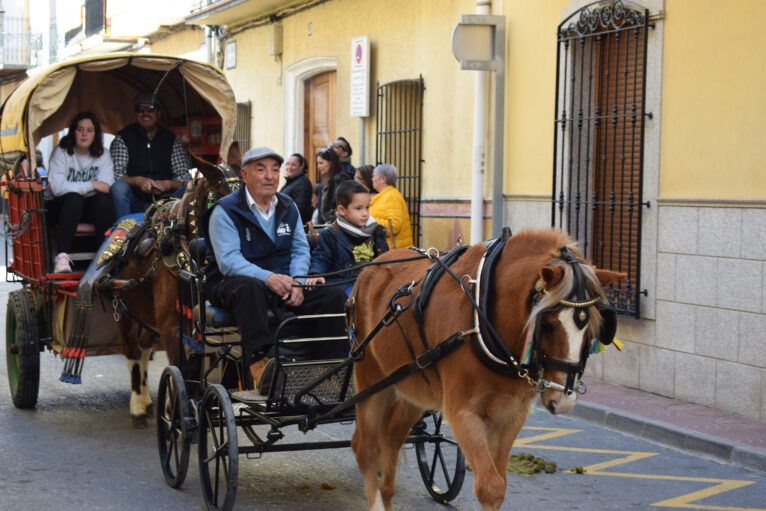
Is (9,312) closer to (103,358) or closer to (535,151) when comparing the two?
(103,358)

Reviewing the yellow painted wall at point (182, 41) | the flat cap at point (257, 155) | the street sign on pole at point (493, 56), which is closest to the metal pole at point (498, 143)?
the street sign on pole at point (493, 56)

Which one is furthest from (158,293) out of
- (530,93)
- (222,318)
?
(530,93)

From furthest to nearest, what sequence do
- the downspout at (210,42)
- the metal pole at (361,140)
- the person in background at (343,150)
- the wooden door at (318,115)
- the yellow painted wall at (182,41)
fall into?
1. the yellow painted wall at (182,41)
2. the downspout at (210,42)
3. the wooden door at (318,115)
4. the metal pole at (361,140)
5. the person in background at (343,150)

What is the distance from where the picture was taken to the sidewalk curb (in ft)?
23.0

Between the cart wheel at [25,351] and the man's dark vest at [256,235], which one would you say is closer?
the man's dark vest at [256,235]

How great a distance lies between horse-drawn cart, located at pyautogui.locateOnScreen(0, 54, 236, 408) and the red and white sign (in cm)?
502

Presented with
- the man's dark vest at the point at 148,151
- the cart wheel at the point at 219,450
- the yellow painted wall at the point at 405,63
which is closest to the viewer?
the cart wheel at the point at 219,450

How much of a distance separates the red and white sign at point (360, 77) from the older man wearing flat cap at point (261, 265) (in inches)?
320

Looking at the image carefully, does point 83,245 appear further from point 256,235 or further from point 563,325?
point 563,325

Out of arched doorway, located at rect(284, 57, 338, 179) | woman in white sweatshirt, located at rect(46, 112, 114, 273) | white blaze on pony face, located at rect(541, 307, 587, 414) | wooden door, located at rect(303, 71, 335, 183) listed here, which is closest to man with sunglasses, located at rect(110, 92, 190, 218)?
woman in white sweatshirt, located at rect(46, 112, 114, 273)

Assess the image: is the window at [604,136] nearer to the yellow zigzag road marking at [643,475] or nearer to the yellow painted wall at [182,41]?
the yellow zigzag road marking at [643,475]

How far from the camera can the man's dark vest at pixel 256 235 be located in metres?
6.03

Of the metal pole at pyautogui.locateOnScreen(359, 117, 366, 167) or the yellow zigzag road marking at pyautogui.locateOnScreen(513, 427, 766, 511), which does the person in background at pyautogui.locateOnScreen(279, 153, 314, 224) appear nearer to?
the metal pole at pyautogui.locateOnScreen(359, 117, 366, 167)

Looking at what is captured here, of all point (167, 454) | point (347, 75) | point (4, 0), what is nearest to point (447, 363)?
point (167, 454)
